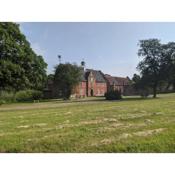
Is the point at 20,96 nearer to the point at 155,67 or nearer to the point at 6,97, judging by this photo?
the point at 6,97

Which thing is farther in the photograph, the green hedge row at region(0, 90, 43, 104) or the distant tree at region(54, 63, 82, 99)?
the distant tree at region(54, 63, 82, 99)

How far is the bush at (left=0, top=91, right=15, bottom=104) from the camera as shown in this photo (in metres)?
17.7

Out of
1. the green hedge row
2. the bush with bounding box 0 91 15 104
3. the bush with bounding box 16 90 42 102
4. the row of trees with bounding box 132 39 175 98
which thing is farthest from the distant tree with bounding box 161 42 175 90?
the bush with bounding box 0 91 15 104

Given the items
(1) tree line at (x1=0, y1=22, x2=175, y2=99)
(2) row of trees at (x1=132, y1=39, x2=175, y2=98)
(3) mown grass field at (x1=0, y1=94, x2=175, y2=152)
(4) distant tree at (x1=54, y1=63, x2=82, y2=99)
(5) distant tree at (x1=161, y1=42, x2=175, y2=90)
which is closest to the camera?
(3) mown grass field at (x1=0, y1=94, x2=175, y2=152)

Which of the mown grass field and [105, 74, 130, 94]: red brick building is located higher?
[105, 74, 130, 94]: red brick building

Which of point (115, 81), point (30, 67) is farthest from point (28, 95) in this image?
point (115, 81)

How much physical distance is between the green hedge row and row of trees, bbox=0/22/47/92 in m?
0.47

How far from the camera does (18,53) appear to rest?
70.9 feet

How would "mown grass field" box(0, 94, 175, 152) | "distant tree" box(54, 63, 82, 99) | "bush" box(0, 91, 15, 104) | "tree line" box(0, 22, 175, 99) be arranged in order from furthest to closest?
1. "distant tree" box(54, 63, 82, 99)
2. "tree line" box(0, 22, 175, 99)
3. "bush" box(0, 91, 15, 104)
4. "mown grass field" box(0, 94, 175, 152)

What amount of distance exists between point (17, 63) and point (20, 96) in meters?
2.59

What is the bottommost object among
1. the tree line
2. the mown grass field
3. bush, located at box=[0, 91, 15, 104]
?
the mown grass field

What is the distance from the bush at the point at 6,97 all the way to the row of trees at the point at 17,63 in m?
0.62

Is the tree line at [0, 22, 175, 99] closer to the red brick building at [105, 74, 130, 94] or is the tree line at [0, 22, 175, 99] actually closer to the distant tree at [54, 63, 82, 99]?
the distant tree at [54, 63, 82, 99]
